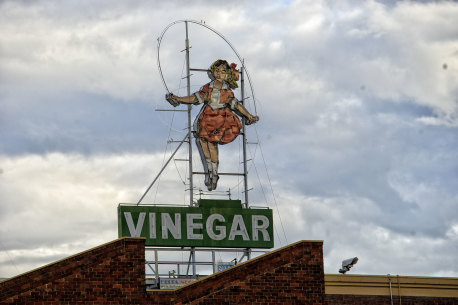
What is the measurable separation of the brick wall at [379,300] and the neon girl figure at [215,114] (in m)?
14.4

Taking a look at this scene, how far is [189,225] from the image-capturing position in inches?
1828

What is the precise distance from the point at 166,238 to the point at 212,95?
890 centimetres

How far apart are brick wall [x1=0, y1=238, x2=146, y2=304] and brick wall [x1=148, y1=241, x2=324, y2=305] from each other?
0.99m

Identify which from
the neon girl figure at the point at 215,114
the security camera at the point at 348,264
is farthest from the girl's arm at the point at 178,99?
the security camera at the point at 348,264

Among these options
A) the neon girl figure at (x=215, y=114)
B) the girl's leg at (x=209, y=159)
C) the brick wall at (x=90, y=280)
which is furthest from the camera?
the neon girl figure at (x=215, y=114)

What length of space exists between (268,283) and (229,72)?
2087cm

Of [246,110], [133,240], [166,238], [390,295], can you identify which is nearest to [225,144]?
[246,110]

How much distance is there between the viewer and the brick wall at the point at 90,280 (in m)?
30.8

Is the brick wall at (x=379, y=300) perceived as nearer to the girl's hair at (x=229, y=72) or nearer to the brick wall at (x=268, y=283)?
the brick wall at (x=268, y=283)

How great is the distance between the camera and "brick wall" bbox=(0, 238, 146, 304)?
101 ft

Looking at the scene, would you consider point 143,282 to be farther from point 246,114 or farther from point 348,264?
point 246,114

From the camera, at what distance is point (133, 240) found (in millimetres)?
32062

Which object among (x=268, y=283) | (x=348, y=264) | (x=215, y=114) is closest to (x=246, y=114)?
(x=215, y=114)

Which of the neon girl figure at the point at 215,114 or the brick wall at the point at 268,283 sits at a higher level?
the neon girl figure at the point at 215,114
